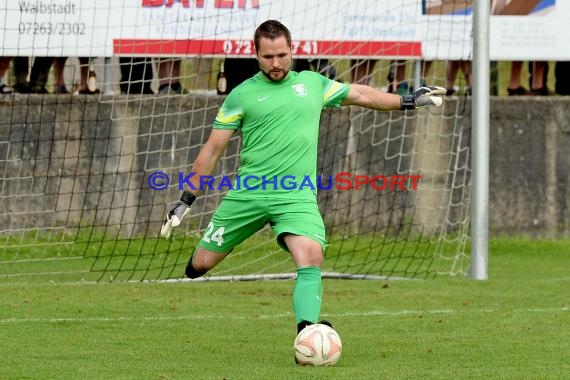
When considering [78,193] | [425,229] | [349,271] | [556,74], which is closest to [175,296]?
[349,271]

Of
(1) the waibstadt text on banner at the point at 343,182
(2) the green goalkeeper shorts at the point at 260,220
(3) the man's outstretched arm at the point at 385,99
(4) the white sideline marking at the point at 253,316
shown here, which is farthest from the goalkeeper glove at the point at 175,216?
(1) the waibstadt text on banner at the point at 343,182

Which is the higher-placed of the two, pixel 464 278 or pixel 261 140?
pixel 261 140

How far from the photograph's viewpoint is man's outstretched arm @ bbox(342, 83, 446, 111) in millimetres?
8750

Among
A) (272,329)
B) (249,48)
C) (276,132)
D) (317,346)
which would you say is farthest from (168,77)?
(317,346)

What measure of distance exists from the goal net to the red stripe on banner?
0.02 metres

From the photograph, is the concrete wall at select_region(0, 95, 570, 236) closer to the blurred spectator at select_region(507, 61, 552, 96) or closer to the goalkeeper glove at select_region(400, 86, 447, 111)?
the blurred spectator at select_region(507, 61, 552, 96)

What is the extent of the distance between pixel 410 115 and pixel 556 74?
2327mm

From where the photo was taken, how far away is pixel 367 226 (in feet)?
54.2

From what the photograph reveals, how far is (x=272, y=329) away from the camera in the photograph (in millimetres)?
9789

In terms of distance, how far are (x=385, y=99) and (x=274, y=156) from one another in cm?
95

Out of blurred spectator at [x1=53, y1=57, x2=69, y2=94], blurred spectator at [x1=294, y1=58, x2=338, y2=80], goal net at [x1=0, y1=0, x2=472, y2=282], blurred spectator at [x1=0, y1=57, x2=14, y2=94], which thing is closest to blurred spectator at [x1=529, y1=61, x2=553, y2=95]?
goal net at [x1=0, y1=0, x2=472, y2=282]

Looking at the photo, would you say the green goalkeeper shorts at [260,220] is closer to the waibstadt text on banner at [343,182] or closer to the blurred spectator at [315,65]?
the waibstadt text on banner at [343,182]

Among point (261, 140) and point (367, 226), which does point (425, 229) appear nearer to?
point (367, 226)

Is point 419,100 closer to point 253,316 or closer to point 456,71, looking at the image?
point 253,316
